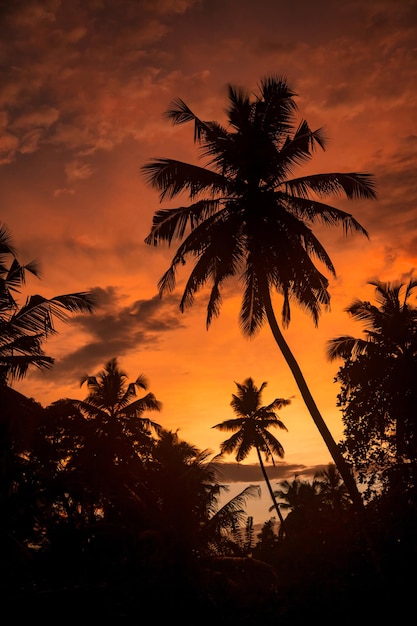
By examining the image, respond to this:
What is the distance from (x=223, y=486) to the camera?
48.5ft

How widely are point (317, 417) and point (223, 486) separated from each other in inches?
167

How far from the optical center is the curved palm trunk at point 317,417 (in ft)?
40.6

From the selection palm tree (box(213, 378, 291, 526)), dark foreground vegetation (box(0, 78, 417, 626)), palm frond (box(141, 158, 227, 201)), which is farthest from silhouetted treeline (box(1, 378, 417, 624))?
palm tree (box(213, 378, 291, 526))

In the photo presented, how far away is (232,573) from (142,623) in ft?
10.6

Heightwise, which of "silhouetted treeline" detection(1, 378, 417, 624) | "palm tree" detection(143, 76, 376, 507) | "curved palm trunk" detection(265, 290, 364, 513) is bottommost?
"silhouetted treeline" detection(1, 378, 417, 624)

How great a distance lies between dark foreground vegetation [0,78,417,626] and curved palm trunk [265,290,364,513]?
2.0 inches

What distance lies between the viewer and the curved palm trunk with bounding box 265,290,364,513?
1237 centimetres

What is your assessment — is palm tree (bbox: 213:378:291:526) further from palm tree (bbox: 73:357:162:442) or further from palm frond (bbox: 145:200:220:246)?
palm frond (bbox: 145:200:220:246)

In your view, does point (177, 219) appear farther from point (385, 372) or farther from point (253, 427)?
point (253, 427)

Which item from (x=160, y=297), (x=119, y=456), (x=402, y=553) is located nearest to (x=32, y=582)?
(x=119, y=456)

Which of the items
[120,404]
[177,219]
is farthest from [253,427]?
[177,219]

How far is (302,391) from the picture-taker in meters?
13.2

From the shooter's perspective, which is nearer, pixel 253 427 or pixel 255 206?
pixel 255 206

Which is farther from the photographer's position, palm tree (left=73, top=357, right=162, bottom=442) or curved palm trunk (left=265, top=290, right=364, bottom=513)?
palm tree (left=73, top=357, right=162, bottom=442)
